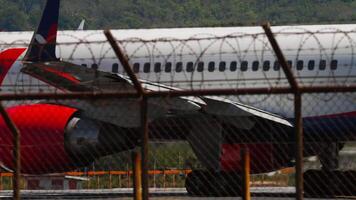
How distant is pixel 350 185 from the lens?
30.0 meters

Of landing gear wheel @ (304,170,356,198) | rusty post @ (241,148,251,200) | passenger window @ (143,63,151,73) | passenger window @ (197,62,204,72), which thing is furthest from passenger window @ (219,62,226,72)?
rusty post @ (241,148,251,200)

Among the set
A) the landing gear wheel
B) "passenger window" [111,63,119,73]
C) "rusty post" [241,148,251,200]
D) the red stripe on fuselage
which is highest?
the red stripe on fuselage

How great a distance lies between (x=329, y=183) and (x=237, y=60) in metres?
5.09

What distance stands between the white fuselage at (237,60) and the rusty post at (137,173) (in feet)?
36.0

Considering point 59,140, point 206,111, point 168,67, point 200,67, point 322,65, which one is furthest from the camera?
point 168,67

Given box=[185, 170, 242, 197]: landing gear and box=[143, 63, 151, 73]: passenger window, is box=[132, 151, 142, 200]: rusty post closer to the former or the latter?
box=[185, 170, 242, 197]: landing gear

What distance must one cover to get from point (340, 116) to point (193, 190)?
3998 mm

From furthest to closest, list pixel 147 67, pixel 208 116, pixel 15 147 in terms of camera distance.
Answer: pixel 147 67
pixel 208 116
pixel 15 147

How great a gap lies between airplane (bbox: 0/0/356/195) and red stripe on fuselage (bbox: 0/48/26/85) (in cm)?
89

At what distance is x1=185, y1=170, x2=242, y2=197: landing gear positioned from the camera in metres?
29.6

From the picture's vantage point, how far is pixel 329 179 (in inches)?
1160

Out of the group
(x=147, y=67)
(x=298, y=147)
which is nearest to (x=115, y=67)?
(x=147, y=67)

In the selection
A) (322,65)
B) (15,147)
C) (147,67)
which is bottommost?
(15,147)

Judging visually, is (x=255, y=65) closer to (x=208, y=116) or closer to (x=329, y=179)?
(x=208, y=116)
